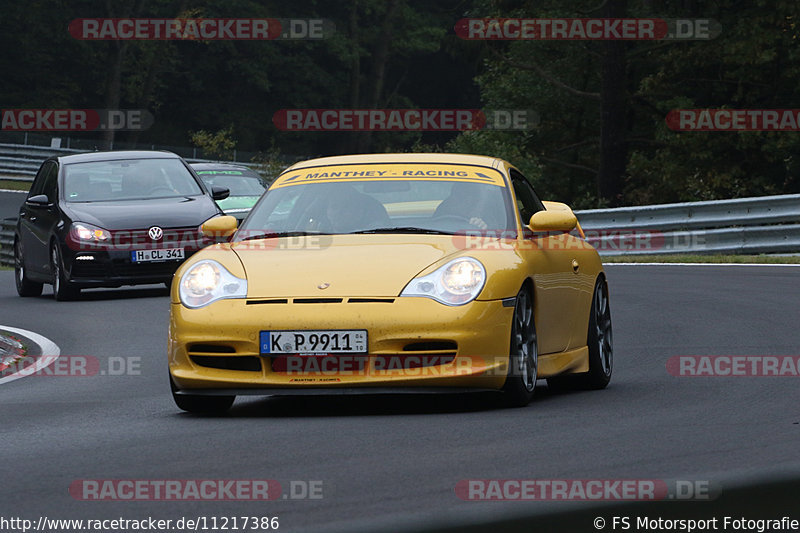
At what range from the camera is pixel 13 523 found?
487 cm

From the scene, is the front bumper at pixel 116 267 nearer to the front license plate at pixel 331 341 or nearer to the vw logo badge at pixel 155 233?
the vw logo badge at pixel 155 233

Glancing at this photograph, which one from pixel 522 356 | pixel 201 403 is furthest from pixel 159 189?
pixel 522 356

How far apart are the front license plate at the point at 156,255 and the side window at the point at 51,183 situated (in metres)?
1.52

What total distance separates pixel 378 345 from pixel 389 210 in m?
1.50

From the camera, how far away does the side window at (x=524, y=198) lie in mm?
9133

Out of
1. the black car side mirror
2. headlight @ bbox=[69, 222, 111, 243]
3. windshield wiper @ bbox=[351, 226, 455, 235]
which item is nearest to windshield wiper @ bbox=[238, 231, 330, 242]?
windshield wiper @ bbox=[351, 226, 455, 235]

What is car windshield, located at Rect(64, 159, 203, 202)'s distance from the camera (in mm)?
18078

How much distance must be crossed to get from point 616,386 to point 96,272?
30.3 feet

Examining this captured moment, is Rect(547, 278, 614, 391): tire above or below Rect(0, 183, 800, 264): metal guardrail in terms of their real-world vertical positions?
below

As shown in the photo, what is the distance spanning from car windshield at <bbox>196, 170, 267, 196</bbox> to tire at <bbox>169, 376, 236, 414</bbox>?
642 inches

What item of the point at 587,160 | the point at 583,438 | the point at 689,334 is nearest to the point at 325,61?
the point at 587,160

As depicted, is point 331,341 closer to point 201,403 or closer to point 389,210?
point 201,403

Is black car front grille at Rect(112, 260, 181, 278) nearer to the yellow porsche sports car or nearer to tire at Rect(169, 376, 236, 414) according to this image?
the yellow porsche sports car

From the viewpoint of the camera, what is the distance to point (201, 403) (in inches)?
317
